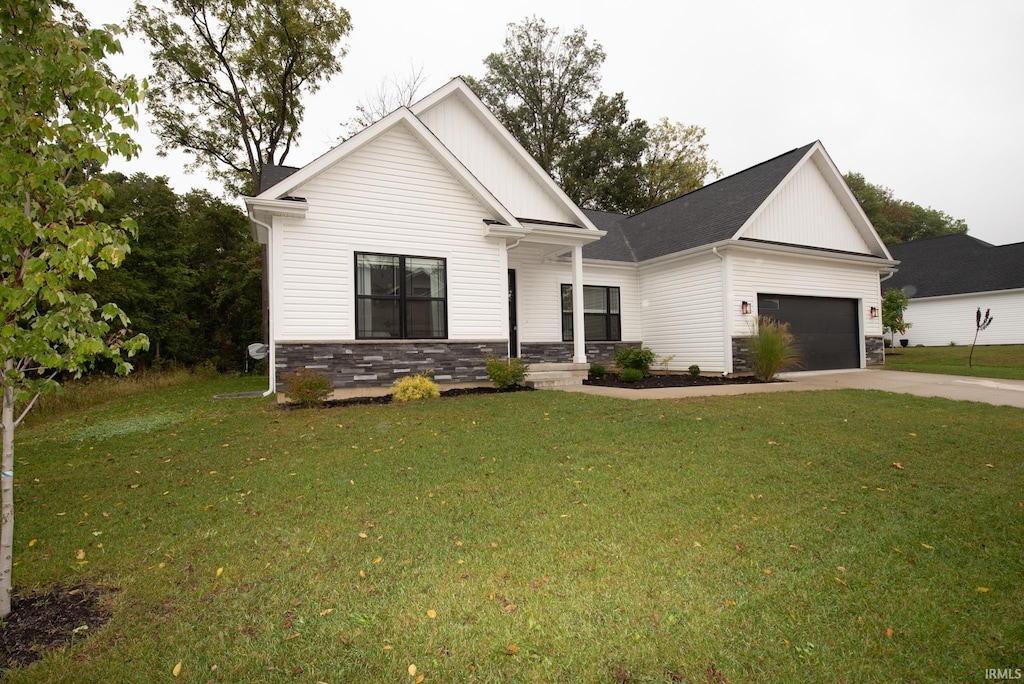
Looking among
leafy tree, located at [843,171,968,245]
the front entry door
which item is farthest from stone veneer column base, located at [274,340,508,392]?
leafy tree, located at [843,171,968,245]

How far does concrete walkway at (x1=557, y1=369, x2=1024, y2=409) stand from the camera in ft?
29.9

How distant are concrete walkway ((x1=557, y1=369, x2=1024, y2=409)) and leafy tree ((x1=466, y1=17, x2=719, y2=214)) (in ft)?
67.1

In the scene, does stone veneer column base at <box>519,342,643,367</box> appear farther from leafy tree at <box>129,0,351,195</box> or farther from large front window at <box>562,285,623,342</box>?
leafy tree at <box>129,0,351,195</box>

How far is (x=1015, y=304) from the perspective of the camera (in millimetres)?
→ 21781

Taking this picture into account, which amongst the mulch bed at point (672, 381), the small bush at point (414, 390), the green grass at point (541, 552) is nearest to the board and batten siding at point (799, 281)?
the mulch bed at point (672, 381)

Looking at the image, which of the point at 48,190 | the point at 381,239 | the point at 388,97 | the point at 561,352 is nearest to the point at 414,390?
the point at 381,239

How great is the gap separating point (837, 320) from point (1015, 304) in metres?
13.7

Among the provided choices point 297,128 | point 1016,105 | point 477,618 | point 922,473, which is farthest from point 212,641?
point 1016,105

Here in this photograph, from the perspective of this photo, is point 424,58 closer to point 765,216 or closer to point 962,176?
point 765,216

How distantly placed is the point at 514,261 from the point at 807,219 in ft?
29.1

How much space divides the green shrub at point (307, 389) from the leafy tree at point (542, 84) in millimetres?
23905

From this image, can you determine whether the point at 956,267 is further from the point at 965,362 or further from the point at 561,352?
the point at 561,352

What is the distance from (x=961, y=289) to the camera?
23016mm

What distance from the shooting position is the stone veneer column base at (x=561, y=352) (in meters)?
13.8
